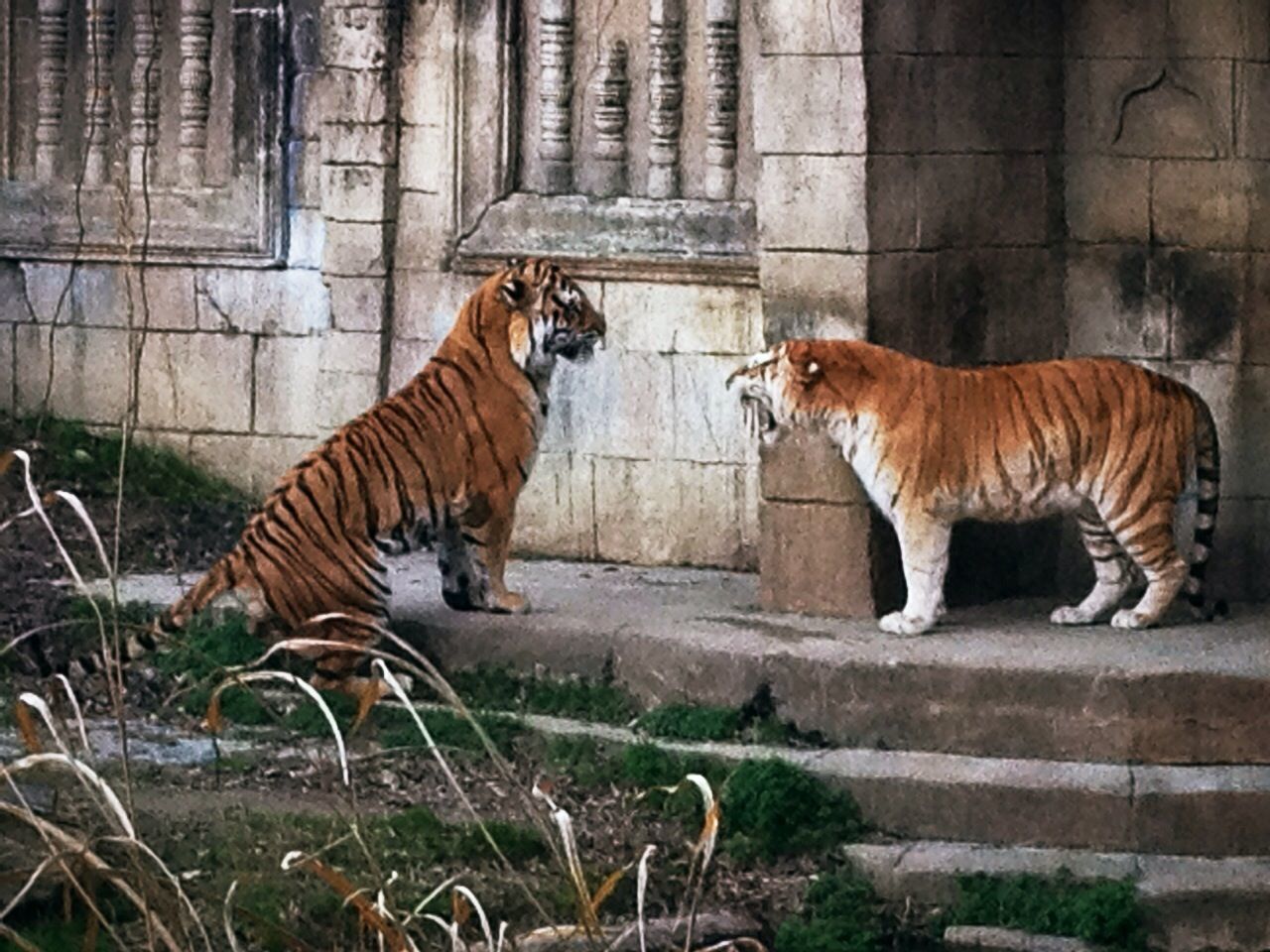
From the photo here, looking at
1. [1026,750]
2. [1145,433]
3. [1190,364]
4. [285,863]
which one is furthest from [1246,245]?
[285,863]

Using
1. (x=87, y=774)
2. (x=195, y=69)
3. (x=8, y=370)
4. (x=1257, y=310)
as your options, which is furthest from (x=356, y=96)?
(x=87, y=774)

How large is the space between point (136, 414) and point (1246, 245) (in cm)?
457

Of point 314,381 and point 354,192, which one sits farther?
point 314,381

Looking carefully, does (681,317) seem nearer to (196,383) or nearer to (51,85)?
(196,383)

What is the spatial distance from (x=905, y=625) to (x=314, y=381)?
335cm

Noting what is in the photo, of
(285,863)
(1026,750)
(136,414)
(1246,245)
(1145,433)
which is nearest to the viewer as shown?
(285,863)

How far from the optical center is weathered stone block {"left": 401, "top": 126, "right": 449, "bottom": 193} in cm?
1053

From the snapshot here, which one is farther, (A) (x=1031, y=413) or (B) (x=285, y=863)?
(A) (x=1031, y=413)

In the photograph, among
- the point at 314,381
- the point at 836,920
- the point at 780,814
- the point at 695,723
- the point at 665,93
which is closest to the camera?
the point at 836,920

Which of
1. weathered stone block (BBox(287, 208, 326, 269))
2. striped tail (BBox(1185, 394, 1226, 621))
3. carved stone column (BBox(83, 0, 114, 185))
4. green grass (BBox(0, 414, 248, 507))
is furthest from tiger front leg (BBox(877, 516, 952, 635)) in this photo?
carved stone column (BBox(83, 0, 114, 185))

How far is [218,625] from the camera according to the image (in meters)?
9.27

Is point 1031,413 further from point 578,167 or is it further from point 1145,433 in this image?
point 578,167

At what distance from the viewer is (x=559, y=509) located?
1038cm

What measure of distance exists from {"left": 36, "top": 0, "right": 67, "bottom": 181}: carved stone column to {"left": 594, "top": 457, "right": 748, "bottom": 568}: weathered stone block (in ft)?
9.75
